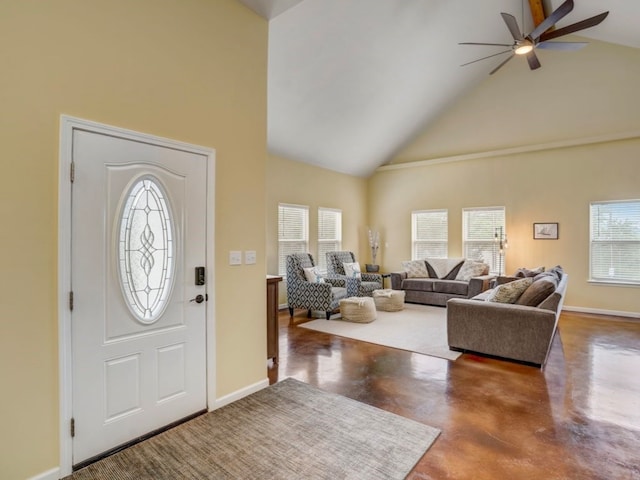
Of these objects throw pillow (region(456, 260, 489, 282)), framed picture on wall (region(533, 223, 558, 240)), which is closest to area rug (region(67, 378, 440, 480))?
throw pillow (region(456, 260, 489, 282))

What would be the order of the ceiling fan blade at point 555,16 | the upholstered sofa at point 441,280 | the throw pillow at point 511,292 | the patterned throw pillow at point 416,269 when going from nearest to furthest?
the ceiling fan blade at point 555,16, the throw pillow at point 511,292, the upholstered sofa at point 441,280, the patterned throw pillow at point 416,269

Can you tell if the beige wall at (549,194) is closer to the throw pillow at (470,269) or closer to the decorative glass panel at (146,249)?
the throw pillow at (470,269)

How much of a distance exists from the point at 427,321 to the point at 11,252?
5.33 metres

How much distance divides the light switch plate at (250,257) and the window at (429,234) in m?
5.99

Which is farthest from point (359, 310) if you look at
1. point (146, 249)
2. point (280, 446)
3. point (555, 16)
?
point (555, 16)

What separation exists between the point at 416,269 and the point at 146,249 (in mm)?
6181

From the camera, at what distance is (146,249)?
2.32 meters

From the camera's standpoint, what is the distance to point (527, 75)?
6.61 meters

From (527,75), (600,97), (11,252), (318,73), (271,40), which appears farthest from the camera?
(527,75)

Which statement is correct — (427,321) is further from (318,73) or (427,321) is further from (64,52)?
(64,52)

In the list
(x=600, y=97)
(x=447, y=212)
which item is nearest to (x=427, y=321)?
(x=447, y=212)

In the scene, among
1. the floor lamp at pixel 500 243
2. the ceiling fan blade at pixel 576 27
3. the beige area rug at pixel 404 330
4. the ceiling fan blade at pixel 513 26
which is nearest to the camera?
the ceiling fan blade at pixel 576 27

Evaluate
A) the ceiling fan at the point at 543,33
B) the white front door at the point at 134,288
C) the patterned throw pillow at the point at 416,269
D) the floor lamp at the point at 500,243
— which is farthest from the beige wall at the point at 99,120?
the floor lamp at the point at 500,243

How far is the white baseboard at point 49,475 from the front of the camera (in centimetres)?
183
